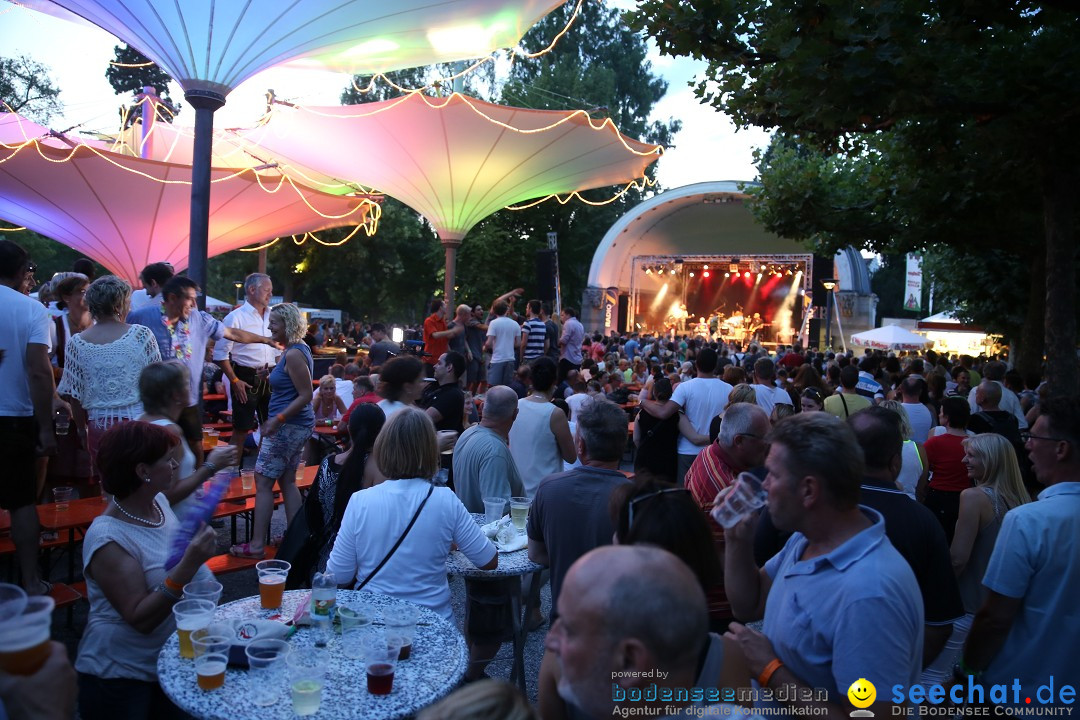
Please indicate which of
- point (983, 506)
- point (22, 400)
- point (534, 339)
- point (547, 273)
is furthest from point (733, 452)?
point (547, 273)

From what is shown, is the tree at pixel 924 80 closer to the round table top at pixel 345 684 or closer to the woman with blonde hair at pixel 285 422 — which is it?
the woman with blonde hair at pixel 285 422

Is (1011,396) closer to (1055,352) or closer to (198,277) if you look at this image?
(1055,352)

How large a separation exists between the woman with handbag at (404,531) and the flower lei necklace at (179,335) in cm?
278

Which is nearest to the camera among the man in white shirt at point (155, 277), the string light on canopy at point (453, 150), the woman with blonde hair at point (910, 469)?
the woman with blonde hair at point (910, 469)

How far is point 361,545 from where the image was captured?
284 centimetres

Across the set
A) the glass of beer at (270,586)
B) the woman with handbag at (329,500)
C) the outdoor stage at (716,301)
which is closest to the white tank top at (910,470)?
the woman with handbag at (329,500)

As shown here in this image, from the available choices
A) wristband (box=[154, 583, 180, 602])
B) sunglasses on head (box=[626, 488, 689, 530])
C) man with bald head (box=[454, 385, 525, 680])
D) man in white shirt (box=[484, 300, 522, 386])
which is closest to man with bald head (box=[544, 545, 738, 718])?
sunglasses on head (box=[626, 488, 689, 530])

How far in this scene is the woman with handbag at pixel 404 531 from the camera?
2.82 meters

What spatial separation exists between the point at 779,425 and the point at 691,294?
31590 mm

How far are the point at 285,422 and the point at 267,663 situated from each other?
2763mm

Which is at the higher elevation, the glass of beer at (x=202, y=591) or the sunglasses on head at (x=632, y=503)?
the sunglasses on head at (x=632, y=503)

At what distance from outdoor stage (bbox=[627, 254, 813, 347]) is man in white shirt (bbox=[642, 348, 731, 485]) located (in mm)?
22266

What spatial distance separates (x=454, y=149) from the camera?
1309 cm

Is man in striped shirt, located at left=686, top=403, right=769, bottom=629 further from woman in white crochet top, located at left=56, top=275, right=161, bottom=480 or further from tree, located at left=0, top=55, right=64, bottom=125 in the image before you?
tree, located at left=0, top=55, right=64, bottom=125
